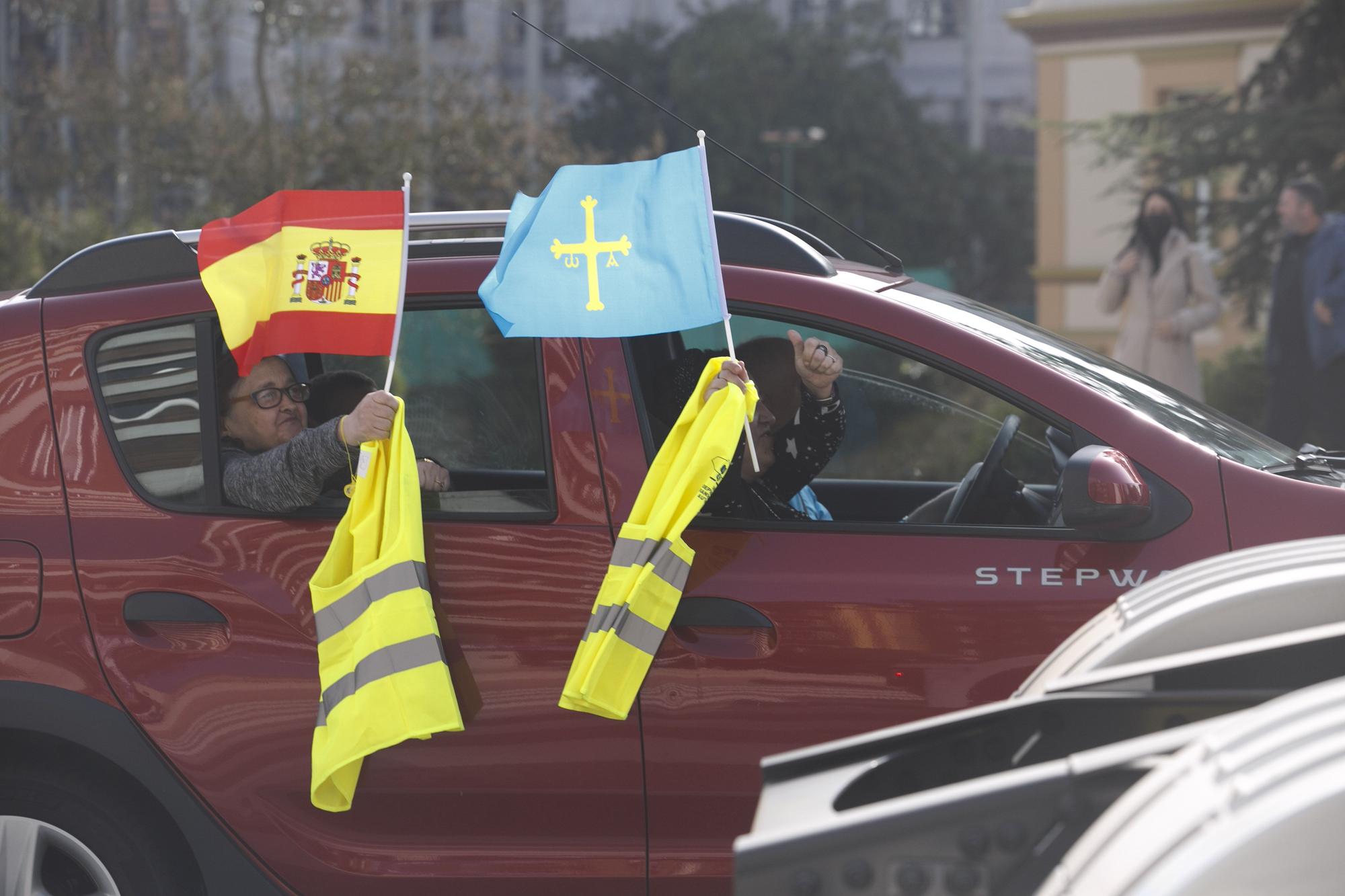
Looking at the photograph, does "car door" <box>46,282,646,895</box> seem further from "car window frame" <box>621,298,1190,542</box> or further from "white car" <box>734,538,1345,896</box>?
"white car" <box>734,538,1345,896</box>

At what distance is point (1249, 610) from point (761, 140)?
43.1 meters

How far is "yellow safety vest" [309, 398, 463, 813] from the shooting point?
10.3 ft

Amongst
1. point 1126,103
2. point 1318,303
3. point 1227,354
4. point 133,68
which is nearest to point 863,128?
point 1126,103

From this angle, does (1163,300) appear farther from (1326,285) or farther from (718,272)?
(718,272)

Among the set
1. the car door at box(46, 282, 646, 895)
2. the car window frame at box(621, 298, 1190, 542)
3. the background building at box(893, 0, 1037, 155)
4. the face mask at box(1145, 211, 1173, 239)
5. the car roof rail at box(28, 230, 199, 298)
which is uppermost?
the background building at box(893, 0, 1037, 155)

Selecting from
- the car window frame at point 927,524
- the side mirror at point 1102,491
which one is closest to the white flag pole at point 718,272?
the car window frame at point 927,524

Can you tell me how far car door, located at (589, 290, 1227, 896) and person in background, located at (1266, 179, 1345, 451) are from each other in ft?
20.7

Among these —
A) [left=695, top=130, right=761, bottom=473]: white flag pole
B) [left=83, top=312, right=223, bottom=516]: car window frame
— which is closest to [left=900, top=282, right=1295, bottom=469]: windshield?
[left=695, top=130, right=761, bottom=473]: white flag pole

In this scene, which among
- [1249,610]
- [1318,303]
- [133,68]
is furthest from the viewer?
[133,68]

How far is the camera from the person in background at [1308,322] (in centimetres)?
912

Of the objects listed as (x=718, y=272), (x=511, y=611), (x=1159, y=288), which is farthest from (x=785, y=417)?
(x=1159, y=288)

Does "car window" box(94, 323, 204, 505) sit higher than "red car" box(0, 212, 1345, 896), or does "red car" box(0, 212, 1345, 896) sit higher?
"car window" box(94, 323, 204, 505)

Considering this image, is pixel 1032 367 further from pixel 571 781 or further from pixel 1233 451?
pixel 571 781

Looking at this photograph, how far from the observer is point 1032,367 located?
327cm
